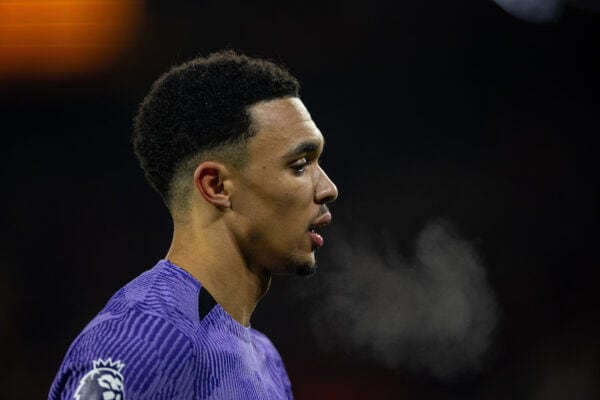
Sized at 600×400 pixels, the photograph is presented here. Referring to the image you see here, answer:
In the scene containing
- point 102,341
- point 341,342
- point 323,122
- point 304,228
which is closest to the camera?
point 102,341

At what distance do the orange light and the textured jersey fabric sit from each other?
237cm

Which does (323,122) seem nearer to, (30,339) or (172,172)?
(30,339)

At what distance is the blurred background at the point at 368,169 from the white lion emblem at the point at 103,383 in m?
2.24

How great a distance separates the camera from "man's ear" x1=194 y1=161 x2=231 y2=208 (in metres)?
1.76

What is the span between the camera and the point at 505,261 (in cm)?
378

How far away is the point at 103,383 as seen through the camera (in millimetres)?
1390

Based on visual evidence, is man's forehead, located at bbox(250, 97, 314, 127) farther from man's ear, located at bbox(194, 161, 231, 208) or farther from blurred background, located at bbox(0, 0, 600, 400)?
blurred background, located at bbox(0, 0, 600, 400)

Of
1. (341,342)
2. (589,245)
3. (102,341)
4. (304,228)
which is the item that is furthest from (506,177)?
(102,341)

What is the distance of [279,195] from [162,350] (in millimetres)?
461

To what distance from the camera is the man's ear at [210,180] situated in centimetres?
176

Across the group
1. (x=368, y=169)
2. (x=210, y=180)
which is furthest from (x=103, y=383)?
(x=368, y=169)

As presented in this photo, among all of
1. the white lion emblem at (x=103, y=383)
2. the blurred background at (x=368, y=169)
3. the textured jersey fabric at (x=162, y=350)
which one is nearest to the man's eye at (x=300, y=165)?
the textured jersey fabric at (x=162, y=350)

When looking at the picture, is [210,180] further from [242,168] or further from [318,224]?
[318,224]

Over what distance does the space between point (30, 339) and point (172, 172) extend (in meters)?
2.24
